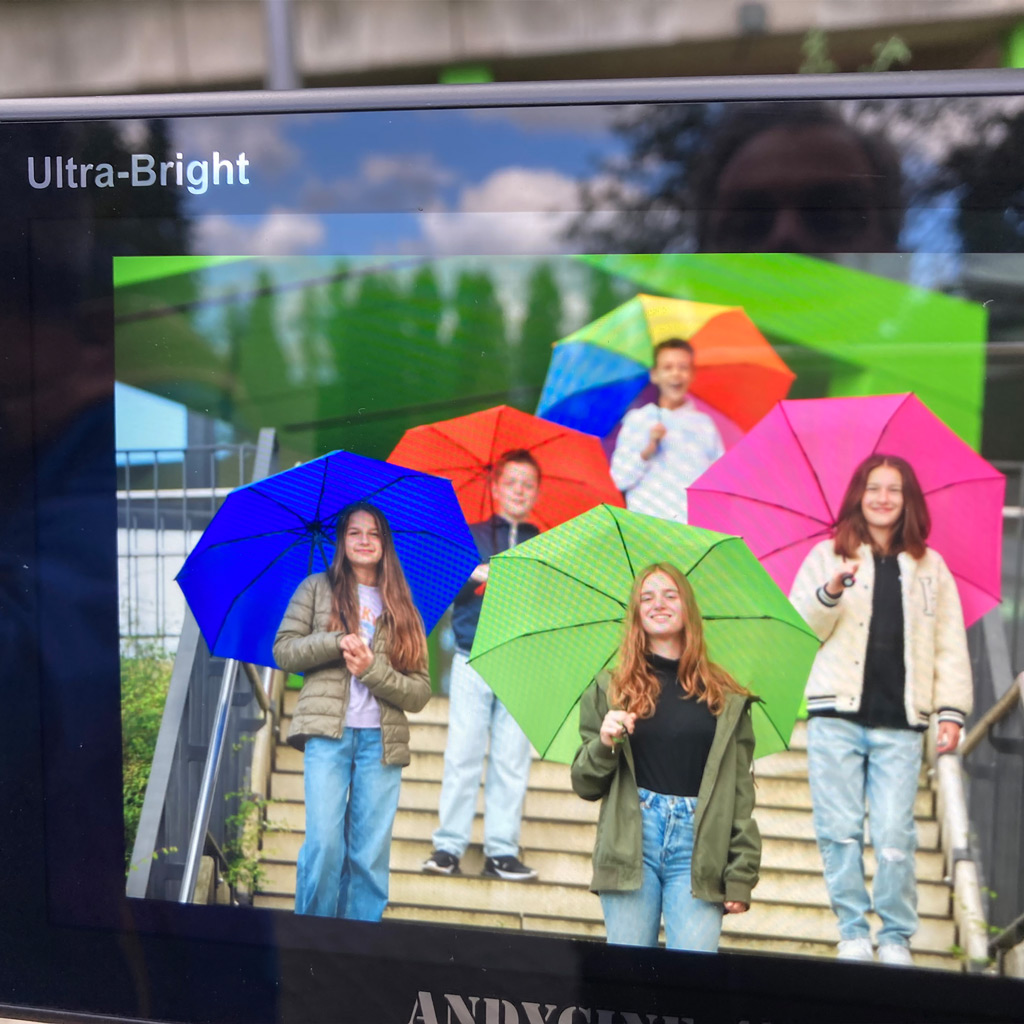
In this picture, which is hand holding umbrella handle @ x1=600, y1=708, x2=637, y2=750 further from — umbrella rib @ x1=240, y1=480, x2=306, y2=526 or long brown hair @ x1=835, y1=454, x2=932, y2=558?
umbrella rib @ x1=240, y1=480, x2=306, y2=526

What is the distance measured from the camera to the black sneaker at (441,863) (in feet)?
6.29

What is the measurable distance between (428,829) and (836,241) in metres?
1.35

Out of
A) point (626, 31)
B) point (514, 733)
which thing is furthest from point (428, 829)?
point (626, 31)

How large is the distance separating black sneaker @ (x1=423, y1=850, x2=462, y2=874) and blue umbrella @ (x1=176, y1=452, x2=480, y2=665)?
0.46 metres

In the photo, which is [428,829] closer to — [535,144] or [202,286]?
[202,286]

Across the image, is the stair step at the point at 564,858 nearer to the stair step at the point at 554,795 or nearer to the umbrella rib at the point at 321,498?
the stair step at the point at 554,795

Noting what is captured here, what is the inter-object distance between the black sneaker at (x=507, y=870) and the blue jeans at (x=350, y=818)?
20cm

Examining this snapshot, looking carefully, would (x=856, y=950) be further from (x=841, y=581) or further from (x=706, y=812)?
(x=841, y=581)

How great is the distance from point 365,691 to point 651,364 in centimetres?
86

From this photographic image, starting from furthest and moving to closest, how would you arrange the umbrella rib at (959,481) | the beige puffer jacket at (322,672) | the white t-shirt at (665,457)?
the beige puffer jacket at (322,672), the white t-shirt at (665,457), the umbrella rib at (959,481)

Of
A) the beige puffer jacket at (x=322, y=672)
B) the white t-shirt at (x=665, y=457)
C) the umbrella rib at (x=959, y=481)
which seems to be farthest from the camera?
the beige puffer jacket at (x=322, y=672)

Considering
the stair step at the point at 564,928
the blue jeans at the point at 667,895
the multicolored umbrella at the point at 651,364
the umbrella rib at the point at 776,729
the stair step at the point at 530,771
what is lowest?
the stair step at the point at 564,928

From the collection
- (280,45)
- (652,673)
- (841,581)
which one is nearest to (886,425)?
(841,581)

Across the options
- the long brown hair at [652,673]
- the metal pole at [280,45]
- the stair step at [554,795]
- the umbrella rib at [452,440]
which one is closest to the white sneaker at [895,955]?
the stair step at [554,795]
